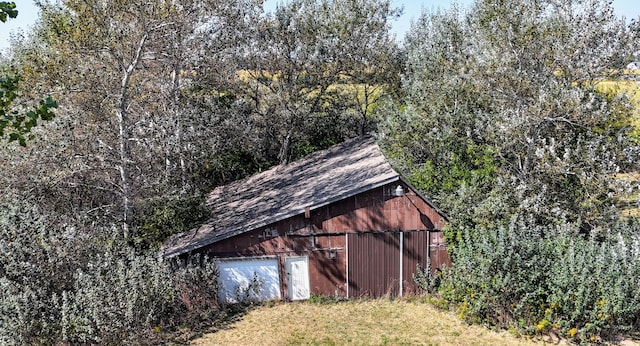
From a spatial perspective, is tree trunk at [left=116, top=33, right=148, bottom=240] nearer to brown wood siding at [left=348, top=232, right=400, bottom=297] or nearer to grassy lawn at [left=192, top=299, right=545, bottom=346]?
grassy lawn at [left=192, top=299, right=545, bottom=346]

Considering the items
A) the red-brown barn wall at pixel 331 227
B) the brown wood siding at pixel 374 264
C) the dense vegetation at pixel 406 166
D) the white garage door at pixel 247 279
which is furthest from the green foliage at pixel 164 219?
the brown wood siding at pixel 374 264

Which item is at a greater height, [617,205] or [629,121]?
[629,121]

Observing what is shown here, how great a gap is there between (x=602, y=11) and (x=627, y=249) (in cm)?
874

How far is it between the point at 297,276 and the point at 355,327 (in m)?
2.96

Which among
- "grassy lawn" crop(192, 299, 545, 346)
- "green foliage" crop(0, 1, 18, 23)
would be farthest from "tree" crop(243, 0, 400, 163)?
"green foliage" crop(0, 1, 18, 23)

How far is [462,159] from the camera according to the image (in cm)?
2006

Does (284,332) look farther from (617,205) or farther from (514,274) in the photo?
(617,205)

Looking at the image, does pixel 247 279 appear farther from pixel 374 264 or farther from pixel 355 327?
pixel 374 264

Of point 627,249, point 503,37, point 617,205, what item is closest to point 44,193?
point 503,37

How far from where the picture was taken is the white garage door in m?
16.1

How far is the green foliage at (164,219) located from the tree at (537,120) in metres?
9.96

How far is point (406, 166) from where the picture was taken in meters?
21.5

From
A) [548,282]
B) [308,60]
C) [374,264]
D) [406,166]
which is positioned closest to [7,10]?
[374,264]

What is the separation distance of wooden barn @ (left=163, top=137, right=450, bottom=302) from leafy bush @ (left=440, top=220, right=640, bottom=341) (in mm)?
1728
